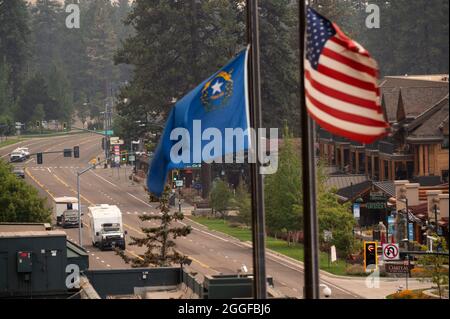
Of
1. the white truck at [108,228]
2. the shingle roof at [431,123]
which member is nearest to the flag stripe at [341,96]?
the white truck at [108,228]

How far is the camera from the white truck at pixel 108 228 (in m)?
88.9

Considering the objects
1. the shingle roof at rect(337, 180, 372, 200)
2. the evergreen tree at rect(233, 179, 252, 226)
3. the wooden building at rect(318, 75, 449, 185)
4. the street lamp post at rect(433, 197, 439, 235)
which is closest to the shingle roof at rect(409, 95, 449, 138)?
the wooden building at rect(318, 75, 449, 185)

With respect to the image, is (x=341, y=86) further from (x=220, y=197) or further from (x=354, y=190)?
(x=220, y=197)

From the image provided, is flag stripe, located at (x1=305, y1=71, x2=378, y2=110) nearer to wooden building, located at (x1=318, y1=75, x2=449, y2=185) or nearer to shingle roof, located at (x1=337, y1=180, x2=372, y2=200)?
wooden building, located at (x1=318, y1=75, x2=449, y2=185)

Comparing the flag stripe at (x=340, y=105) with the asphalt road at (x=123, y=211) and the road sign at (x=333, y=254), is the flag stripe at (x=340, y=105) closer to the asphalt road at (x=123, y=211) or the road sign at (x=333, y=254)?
the asphalt road at (x=123, y=211)

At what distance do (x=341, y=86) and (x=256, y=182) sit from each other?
421 cm

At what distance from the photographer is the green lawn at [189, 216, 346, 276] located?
7547 cm

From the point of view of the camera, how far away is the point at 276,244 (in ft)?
295

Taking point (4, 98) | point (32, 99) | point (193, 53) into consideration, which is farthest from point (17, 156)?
point (32, 99)

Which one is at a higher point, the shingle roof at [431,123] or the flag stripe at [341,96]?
the flag stripe at [341,96]

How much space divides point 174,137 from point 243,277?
942 cm

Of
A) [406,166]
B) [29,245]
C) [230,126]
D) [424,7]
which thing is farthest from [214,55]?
[230,126]

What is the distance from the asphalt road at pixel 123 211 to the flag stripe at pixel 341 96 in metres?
42.7
